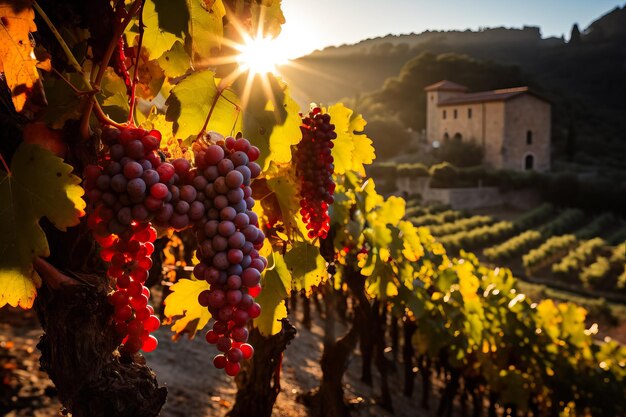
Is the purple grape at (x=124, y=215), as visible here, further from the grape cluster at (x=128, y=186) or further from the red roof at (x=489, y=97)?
the red roof at (x=489, y=97)

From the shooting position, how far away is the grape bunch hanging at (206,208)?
904 mm

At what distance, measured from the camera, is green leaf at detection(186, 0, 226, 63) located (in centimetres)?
120

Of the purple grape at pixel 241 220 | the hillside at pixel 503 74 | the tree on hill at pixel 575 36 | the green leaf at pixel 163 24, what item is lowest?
the purple grape at pixel 241 220

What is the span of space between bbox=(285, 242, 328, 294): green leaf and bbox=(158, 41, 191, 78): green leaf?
774 millimetres

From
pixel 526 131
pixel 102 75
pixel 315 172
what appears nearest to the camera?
pixel 102 75

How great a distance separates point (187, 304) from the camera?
153 centimetres

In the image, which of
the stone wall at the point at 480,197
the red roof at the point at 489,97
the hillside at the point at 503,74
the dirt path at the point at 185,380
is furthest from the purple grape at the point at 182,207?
the red roof at the point at 489,97

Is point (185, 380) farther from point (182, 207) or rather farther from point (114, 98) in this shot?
point (182, 207)

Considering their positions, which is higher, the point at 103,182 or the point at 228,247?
the point at 103,182

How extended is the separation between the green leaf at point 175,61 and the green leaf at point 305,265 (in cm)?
77

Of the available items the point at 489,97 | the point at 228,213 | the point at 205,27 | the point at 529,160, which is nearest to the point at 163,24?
the point at 205,27

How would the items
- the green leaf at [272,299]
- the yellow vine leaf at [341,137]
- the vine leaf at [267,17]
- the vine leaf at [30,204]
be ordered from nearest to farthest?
the vine leaf at [30,204]
the vine leaf at [267,17]
the green leaf at [272,299]
the yellow vine leaf at [341,137]

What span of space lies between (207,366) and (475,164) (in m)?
42.7

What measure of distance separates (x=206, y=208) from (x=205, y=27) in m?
0.51
